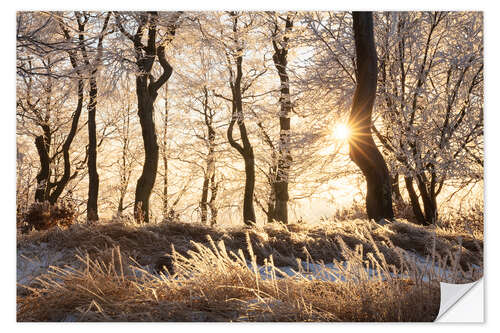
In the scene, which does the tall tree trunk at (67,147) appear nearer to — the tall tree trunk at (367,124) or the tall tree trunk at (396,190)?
the tall tree trunk at (367,124)

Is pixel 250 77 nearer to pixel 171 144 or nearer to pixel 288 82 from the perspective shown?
pixel 288 82

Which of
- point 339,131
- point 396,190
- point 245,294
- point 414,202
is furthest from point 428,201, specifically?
point 245,294

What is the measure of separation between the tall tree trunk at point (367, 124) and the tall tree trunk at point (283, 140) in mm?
2285

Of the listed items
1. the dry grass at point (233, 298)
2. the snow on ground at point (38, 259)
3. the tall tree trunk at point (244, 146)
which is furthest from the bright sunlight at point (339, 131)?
the dry grass at point (233, 298)

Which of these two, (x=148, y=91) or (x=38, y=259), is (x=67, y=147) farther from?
(x=38, y=259)

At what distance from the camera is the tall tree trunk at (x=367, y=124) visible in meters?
5.45

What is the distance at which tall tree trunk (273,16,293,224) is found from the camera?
793 cm

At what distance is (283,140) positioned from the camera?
814 cm

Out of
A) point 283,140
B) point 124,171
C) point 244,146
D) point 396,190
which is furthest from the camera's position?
point 124,171

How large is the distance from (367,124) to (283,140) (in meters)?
2.76

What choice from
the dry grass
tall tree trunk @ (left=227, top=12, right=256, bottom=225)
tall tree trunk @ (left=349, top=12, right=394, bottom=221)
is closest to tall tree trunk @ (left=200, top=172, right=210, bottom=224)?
tall tree trunk @ (left=227, top=12, right=256, bottom=225)

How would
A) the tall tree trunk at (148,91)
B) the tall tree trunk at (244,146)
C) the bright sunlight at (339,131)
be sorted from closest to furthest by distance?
1. the tall tree trunk at (148,91)
2. the bright sunlight at (339,131)
3. the tall tree trunk at (244,146)

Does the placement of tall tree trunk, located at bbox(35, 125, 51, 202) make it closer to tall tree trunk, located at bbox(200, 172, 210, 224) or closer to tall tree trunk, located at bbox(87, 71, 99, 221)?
tall tree trunk, located at bbox(87, 71, 99, 221)
